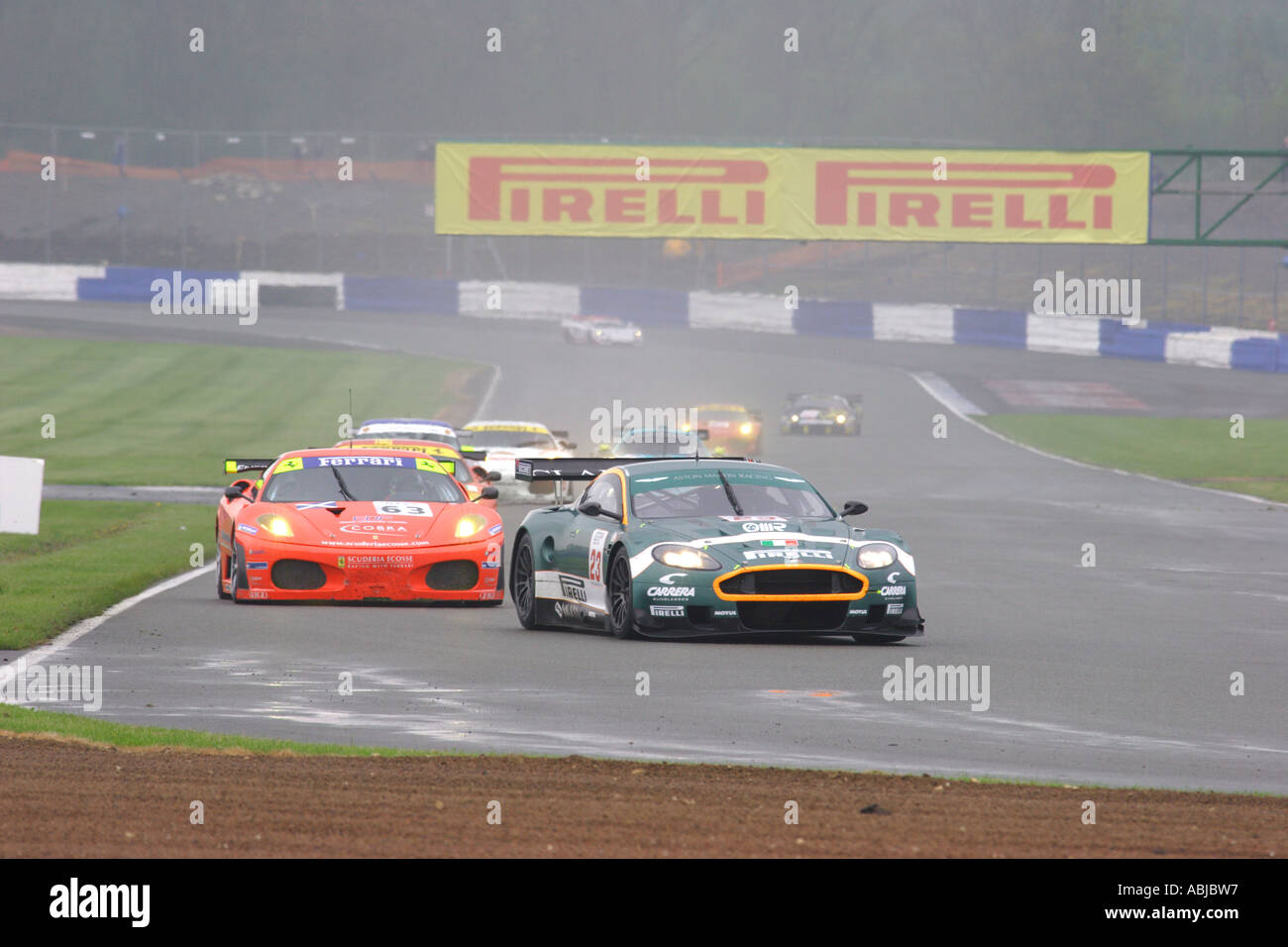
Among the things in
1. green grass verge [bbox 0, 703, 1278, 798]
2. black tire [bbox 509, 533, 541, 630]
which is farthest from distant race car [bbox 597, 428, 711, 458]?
green grass verge [bbox 0, 703, 1278, 798]

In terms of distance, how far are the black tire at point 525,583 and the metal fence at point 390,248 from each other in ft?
185

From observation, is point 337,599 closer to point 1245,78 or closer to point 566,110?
point 566,110

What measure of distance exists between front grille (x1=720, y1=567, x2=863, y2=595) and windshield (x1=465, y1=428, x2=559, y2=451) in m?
17.3

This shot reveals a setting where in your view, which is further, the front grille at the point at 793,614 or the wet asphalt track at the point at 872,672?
the front grille at the point at 793,614

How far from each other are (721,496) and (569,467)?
1.70 meters

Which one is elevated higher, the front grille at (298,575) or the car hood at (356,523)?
the car hood at (356,523)

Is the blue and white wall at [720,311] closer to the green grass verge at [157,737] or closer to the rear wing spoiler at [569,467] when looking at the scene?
the rear wing spoiler at [569,467]

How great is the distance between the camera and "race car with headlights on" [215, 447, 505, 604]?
592 inches

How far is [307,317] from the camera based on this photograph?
7112 centimetres
